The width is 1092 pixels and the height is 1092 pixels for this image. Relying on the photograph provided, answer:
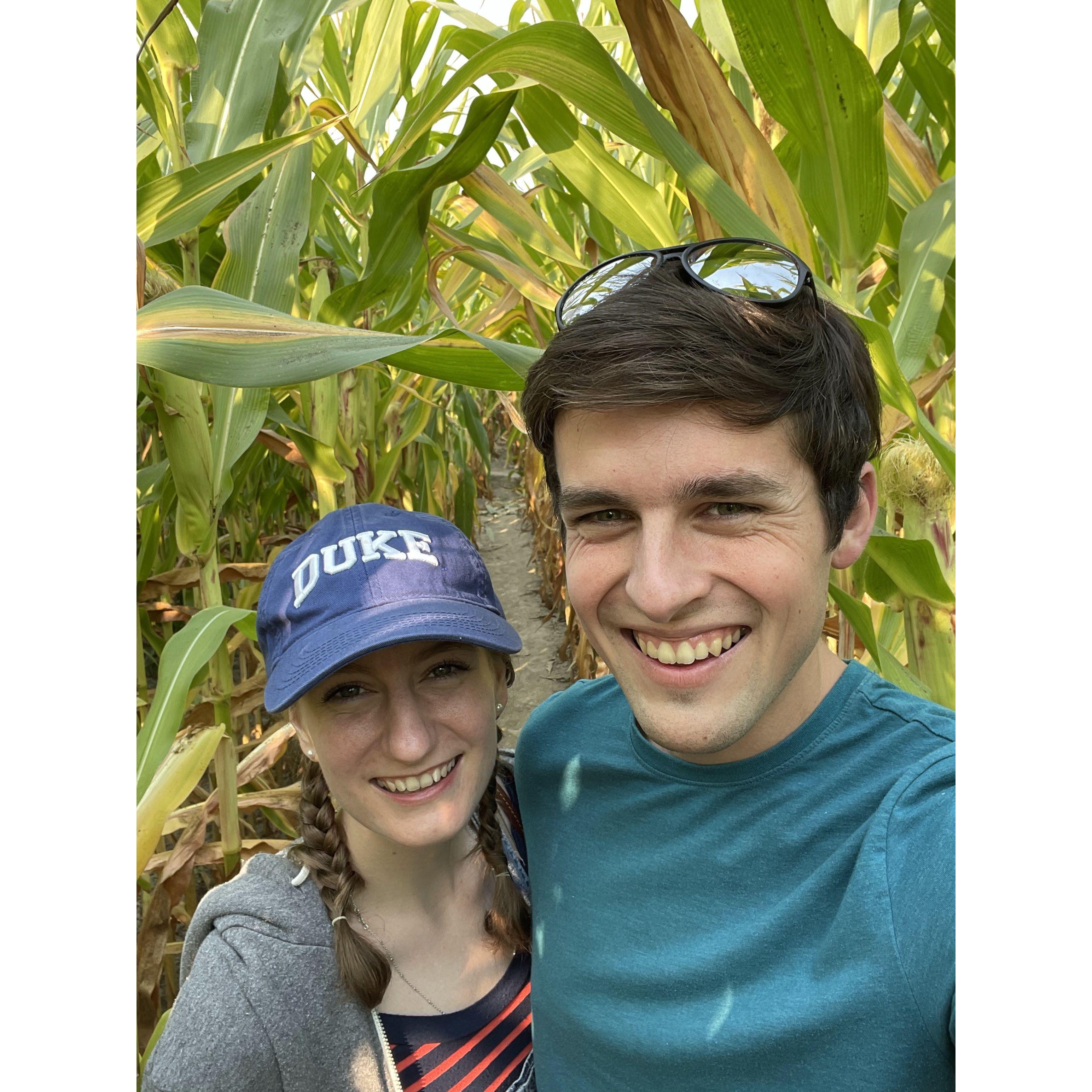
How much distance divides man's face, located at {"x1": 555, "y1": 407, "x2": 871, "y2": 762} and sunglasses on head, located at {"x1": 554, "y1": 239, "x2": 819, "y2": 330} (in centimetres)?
11

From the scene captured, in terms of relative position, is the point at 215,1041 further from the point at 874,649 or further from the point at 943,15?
the point at 943,15

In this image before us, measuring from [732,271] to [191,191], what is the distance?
1.97ft

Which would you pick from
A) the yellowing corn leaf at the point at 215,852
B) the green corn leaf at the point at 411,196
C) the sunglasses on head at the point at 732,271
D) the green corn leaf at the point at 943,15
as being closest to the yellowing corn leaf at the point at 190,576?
the yellowing corn leaf at the point at 215,852

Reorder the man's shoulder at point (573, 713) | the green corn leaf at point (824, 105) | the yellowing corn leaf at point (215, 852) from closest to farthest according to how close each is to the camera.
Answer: the green corn leaf at point (824, 105) → the man's shoulder at point (573, 713) → the yellowing corn leaf at point (215, 852)

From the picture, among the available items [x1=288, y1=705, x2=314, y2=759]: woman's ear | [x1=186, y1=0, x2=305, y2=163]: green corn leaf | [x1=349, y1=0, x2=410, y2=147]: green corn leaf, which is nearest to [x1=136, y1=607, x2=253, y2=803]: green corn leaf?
[x1=288, y1=705, x2=314, y2=759]: woman's ear

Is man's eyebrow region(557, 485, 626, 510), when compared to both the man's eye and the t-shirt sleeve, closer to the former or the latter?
the man's eye

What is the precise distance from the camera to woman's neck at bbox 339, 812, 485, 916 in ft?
2.87

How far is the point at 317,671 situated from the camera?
0.77 meters

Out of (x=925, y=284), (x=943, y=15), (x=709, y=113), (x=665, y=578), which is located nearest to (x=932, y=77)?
(x=943, y=15)

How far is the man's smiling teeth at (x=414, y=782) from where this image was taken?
2.64ft

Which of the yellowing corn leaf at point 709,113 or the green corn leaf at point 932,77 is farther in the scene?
the green corn leaf at point 932,77

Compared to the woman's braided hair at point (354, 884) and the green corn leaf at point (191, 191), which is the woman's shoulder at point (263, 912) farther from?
the green corn leaf at point (191, 191)

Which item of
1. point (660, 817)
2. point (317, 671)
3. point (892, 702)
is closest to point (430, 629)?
point (317, 671)

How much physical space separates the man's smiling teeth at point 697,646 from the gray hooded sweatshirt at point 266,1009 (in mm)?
403
